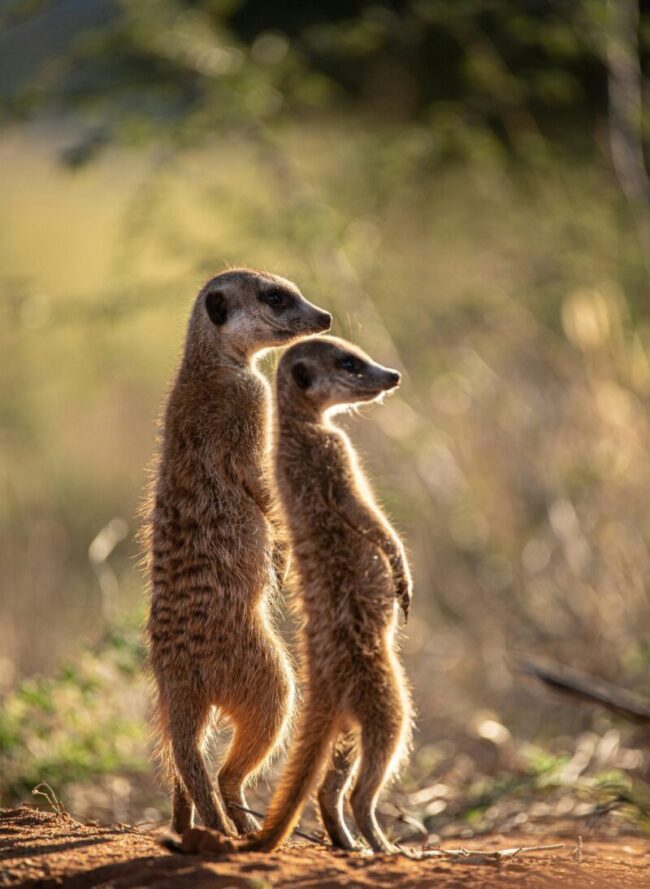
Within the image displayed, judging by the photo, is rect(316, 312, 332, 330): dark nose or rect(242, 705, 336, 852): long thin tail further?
rect(316, 312, 332, 330): dark nose

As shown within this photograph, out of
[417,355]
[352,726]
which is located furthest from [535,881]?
[417,355]

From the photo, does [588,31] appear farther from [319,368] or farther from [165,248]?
[319,368]

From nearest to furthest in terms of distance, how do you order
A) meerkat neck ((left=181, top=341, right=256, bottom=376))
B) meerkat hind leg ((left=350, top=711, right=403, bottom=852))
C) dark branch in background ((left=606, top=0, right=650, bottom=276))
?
meerkat hind leg ((left=350, top=711, right=403, bottom=852))
meerkat neck ((left=181, top=341, right=256, bottom=376))
dark branch in background ((left=606, top=0, right=650, bottom=276))

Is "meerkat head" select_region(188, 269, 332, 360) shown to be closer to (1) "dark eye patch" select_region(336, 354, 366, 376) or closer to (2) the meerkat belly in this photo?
(1) "dark eye patch" select_region(336, 354, 366, 376)

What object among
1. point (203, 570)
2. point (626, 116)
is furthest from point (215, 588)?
point (626, 116)

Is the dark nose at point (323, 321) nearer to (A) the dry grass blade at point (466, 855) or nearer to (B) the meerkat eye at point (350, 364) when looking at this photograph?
(B) the meerkat eye at point (350, 364)

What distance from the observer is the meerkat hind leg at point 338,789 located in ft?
11.0

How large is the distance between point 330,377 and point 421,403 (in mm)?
5086

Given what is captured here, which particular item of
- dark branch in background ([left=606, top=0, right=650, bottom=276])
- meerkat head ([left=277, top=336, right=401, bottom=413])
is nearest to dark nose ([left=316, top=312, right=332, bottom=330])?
meerkat head ([left=277, top=336, right=401, bottom=413])

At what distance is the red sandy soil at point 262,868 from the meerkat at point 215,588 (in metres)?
0.27

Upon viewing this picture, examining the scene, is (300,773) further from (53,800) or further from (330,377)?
(53,800)

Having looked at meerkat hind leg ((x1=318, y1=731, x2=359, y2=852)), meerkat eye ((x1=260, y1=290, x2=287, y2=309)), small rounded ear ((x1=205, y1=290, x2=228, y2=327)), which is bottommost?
meerkat hind leg ((x1=318, y1=731, x2=359, y2=852))

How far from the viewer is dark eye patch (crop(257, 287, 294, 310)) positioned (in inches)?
163

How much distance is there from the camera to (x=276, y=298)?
4145mm
